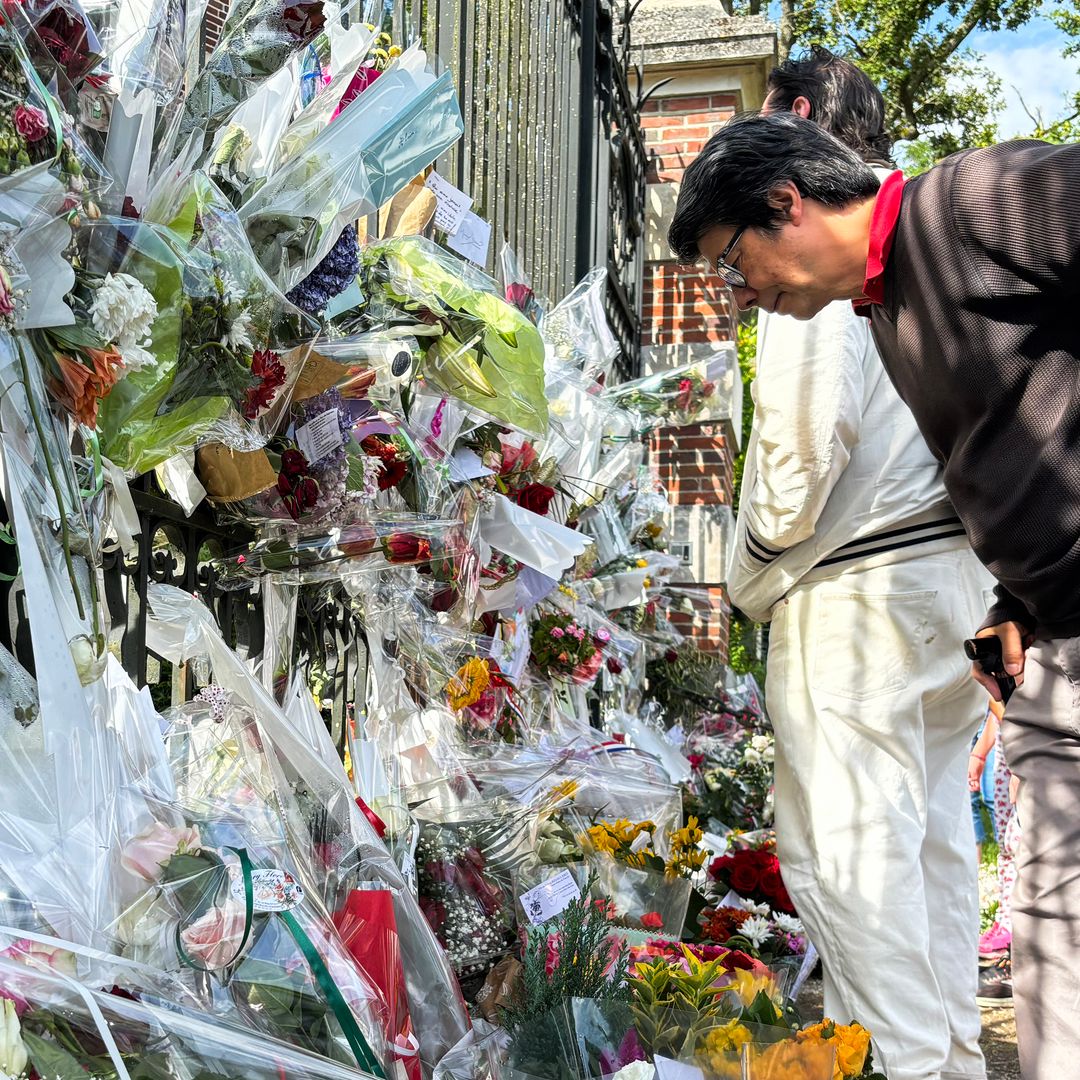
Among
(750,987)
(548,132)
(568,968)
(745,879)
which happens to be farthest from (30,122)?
(548,132)

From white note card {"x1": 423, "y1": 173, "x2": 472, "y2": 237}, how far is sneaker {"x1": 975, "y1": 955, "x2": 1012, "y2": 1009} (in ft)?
10.9

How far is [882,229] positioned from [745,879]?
72.2 inches

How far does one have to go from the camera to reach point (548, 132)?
4.39 metres

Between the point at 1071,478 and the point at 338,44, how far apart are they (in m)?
1.30

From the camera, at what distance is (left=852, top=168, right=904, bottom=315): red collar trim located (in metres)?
1.98

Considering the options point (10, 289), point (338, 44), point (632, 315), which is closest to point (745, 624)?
point (632, 315)

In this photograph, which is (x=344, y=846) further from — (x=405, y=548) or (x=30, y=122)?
(x=30, y=122)

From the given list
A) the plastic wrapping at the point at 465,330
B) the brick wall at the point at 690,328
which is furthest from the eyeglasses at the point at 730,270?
the brick wall at the point at 690,328

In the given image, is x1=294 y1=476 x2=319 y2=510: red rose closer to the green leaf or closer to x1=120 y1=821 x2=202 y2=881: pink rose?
x1=120 y1=821 x2=202 y2=881: pink rose

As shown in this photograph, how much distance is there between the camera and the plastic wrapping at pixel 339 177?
158cm

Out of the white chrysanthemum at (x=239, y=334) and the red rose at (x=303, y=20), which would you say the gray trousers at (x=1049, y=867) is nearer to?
the white chrysanthemum at (x=239, y=334)

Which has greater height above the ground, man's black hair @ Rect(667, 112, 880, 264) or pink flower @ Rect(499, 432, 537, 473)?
man's black hair @ Rect(667, 112, 880, 264)

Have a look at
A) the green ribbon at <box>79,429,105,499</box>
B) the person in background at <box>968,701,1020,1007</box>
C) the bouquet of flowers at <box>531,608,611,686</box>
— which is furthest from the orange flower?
the person in background at <box>968,701,1020,1007</box>

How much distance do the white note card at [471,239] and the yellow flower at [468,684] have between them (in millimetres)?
861
